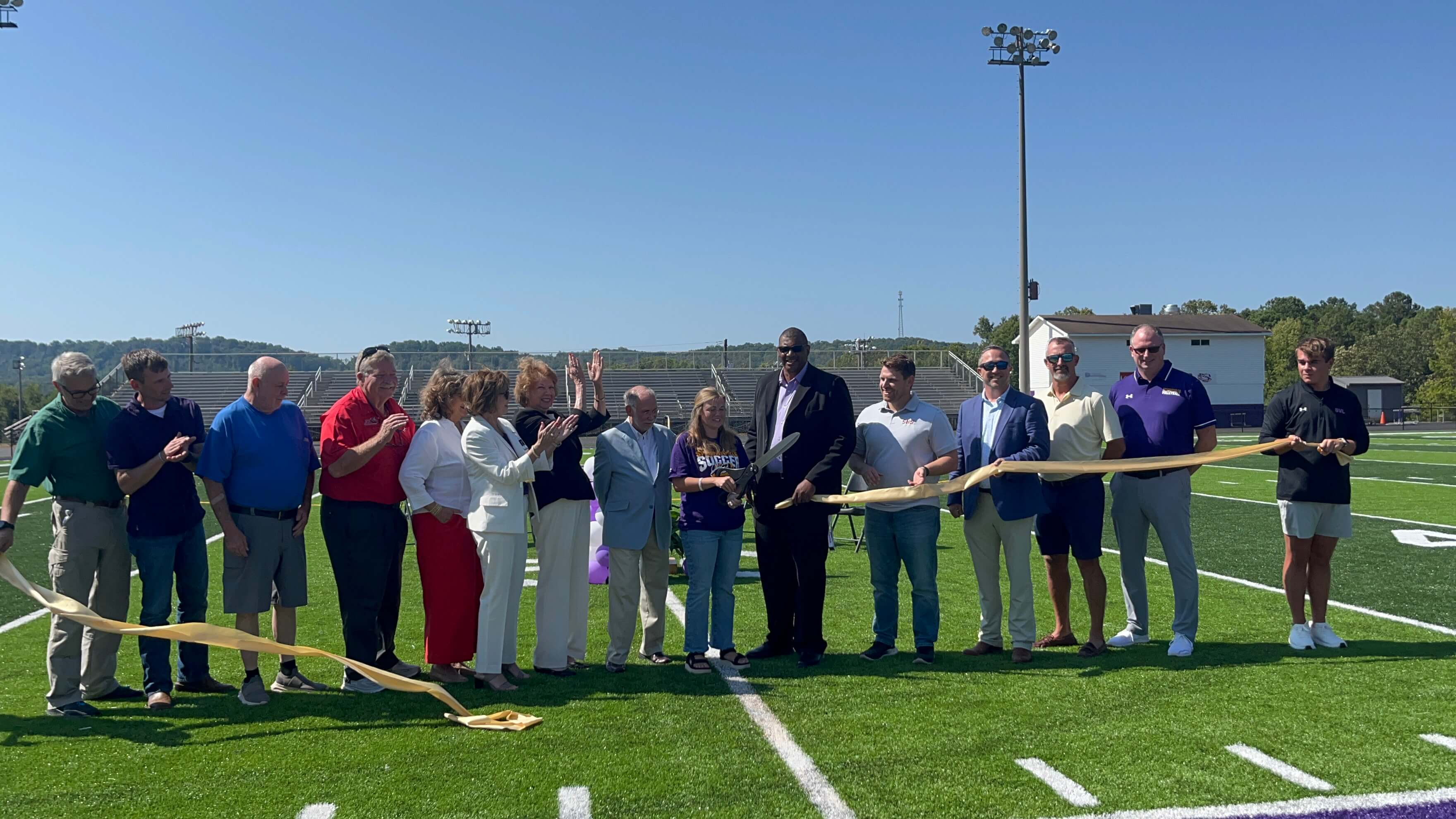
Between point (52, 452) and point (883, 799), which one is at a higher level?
point (52, 452)

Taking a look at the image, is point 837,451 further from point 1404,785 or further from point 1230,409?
point 1230,409

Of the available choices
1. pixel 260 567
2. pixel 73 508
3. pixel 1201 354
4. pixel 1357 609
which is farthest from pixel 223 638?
pixel 1201 354

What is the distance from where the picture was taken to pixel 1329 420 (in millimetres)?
6238

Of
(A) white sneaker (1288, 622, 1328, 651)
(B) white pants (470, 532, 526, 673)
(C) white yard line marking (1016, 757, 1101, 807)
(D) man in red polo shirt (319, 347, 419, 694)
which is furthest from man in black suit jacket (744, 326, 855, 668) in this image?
(A) white sneaker (1288, 622, 1328, 651)

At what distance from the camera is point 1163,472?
623 centimetres

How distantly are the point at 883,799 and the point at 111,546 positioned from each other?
171 inches

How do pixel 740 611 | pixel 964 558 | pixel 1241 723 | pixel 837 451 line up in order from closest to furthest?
pixel 1241 723, pixel 837 451, pixel 740 611, pixel 964 558

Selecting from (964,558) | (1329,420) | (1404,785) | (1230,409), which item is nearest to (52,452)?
(1404,785)

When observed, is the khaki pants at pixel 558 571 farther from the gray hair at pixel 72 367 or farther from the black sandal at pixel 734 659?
the gray hair at pixel 72 367

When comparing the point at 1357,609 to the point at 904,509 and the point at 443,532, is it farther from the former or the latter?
the point at 443,532

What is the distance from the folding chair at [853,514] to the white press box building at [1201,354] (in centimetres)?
5055

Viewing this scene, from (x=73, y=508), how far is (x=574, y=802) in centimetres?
340

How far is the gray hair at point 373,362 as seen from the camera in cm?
568

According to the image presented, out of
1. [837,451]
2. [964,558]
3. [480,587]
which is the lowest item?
[964,558]
